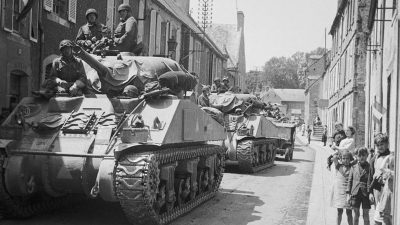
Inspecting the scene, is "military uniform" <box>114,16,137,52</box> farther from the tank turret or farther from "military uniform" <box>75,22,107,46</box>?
the tank turret

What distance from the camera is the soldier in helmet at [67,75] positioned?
28.0 ft

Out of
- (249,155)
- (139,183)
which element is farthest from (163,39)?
(139,183)

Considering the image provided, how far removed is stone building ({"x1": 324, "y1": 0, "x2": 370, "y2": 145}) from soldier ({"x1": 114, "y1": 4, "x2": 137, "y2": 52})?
46.5 feet

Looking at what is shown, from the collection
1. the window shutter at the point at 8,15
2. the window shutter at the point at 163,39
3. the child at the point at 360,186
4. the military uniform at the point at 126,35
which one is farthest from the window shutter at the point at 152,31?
the child at the point at 360,186

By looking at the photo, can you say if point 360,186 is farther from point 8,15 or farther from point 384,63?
point 8,15

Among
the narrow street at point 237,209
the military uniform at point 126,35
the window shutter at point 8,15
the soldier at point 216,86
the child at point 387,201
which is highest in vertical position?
the window shutter at point 8,15

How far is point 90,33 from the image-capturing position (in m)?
9.91

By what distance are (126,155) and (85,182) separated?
0.73 meters

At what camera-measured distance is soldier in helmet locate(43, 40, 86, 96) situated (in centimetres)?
852

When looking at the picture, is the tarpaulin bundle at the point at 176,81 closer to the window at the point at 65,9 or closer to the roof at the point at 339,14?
the window at the point at 65,9

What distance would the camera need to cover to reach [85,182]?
7305 millimetres

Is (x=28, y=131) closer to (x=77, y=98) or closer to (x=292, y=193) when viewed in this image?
(x=77, y=98)

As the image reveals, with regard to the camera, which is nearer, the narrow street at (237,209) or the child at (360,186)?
the child at (360,186)

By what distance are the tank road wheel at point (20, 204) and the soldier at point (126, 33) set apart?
2.99 meters
